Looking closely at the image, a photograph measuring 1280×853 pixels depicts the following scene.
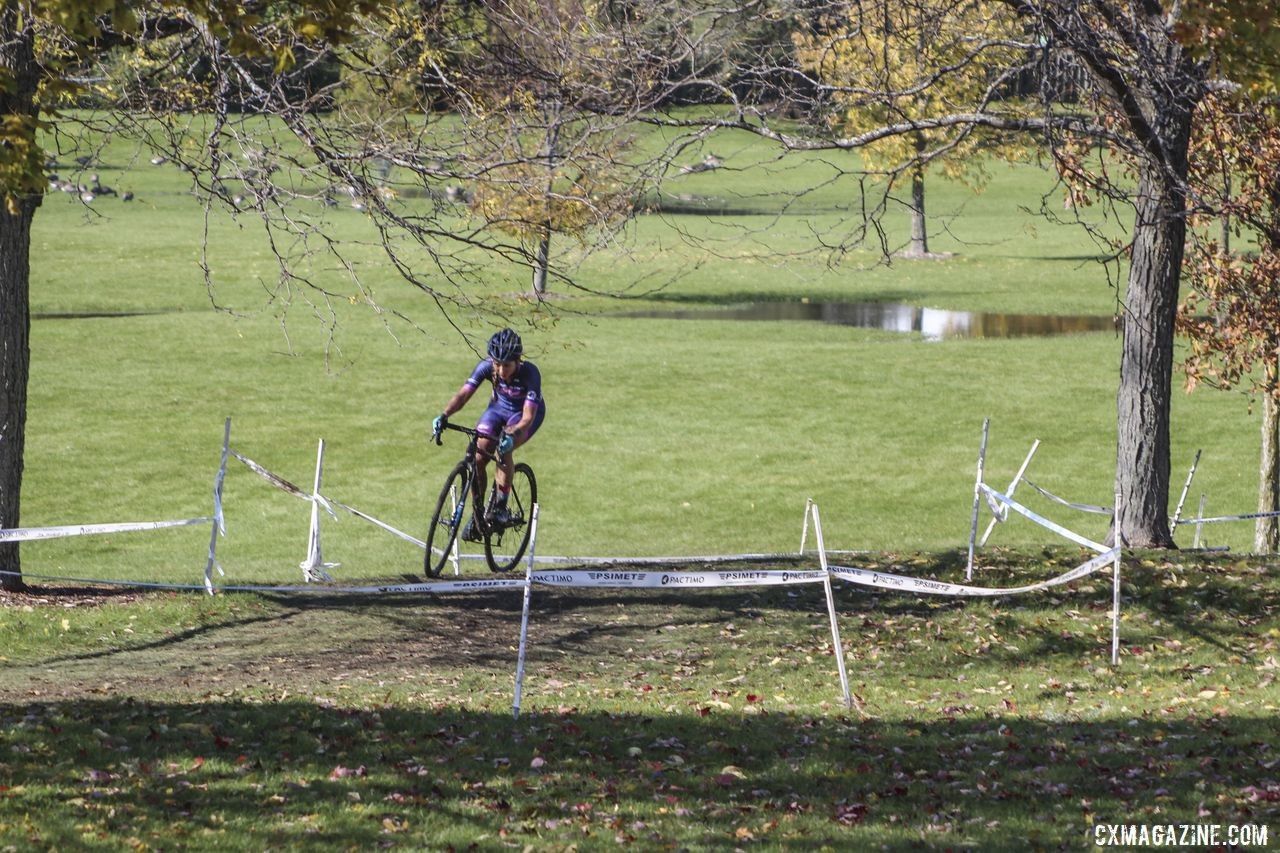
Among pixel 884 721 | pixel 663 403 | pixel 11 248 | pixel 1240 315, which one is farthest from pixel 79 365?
pixel 884 721

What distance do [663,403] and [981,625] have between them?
54.2ft

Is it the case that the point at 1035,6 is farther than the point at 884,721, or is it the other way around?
the point at 1035,6

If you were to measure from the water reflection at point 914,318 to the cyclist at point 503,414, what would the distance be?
2731 cm

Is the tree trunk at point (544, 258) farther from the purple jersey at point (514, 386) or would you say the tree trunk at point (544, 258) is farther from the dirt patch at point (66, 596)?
the dirt patch at point (66, 596)

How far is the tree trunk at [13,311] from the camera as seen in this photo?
12.3 metres

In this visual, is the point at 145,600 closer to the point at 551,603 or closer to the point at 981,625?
the point at 551,603

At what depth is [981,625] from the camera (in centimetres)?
1270

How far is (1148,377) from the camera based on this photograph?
1443 cm

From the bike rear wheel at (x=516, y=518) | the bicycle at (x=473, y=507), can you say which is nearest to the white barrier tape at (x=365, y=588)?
the bicycle at (x=473, y=507)

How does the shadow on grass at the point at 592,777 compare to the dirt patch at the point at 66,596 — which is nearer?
the shadow on grass at the point at 592,777

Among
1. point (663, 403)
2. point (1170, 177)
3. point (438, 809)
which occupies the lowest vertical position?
point (438, 809)

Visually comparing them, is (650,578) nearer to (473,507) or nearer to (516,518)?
(473,507)

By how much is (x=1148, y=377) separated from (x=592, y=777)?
872 centimetres

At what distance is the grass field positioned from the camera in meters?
7.34
